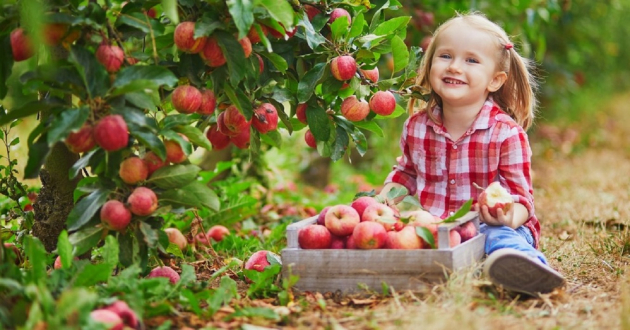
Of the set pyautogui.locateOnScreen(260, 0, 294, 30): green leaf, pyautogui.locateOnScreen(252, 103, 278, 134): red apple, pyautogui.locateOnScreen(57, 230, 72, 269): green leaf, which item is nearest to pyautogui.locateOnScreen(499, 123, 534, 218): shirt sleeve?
pyautogui.locateOnScreen(252, 103, 278, 134): red apple

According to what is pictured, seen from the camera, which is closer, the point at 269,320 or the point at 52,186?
the point at 269,320

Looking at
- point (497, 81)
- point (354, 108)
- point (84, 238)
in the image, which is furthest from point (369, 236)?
point (497, 81)

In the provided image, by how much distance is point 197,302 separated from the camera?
6.17 feet

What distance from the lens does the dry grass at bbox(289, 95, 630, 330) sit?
5.83 ft

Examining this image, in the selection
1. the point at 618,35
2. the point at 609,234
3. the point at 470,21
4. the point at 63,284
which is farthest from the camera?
the point at 618,35

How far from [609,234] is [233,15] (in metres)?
2.09

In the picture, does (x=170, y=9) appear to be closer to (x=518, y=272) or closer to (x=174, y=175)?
(x=174, y=175)

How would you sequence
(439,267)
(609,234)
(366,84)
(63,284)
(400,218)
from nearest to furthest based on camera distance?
(63,284), (439,267), (400,218), (366,84), (609,234)

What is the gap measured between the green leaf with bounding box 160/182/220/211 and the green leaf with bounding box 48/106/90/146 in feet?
1.11

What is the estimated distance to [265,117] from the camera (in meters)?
2.25

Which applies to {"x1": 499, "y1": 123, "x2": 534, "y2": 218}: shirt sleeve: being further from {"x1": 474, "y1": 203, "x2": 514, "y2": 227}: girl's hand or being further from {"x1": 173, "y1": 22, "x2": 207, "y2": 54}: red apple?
{"x1": 173, "y1": 22, "x2": 207, "y2": 54}: red apple

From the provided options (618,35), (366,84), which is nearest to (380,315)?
(366,84)

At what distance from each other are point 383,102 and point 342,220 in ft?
1.39

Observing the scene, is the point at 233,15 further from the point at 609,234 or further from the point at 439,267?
the point at 609,234
